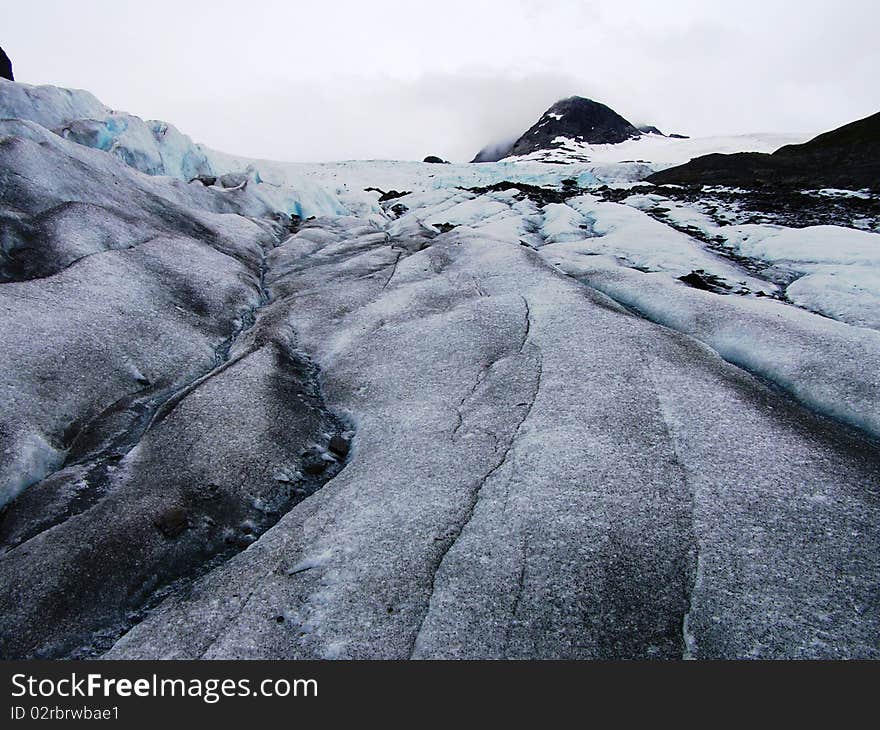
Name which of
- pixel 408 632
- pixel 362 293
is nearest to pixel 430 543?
pixel 408 632

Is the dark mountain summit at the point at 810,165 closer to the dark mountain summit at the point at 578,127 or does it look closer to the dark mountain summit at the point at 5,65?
the dark mountain summit at the point at 5,65

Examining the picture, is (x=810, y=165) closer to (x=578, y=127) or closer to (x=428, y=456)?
(x=428, y=456)

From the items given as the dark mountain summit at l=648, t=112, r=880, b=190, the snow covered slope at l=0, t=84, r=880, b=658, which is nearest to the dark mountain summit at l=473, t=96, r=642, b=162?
the dark mountain summit at l=648, t=112, r=880, b=190

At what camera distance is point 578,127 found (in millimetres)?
144375

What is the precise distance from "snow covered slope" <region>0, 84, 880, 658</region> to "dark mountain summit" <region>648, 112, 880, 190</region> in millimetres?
31681

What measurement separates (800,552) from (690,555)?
1.22m

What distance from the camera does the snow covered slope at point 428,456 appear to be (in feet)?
17.4

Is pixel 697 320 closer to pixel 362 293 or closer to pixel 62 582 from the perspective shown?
pixel 362 293

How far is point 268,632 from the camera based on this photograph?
208 inches

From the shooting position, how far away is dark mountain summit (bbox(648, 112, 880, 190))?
4066 cm

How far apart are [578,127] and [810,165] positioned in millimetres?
107930

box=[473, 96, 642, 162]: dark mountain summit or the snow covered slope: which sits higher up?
box=[473, 96, 642, 162]: dark mountain summit

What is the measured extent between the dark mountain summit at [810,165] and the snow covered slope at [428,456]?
31681 mm

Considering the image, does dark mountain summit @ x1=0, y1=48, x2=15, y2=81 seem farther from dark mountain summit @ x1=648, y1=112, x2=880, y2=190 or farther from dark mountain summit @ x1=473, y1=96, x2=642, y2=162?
dark mountain summit @ x1=473, y1=96, x2=642, y2=162
